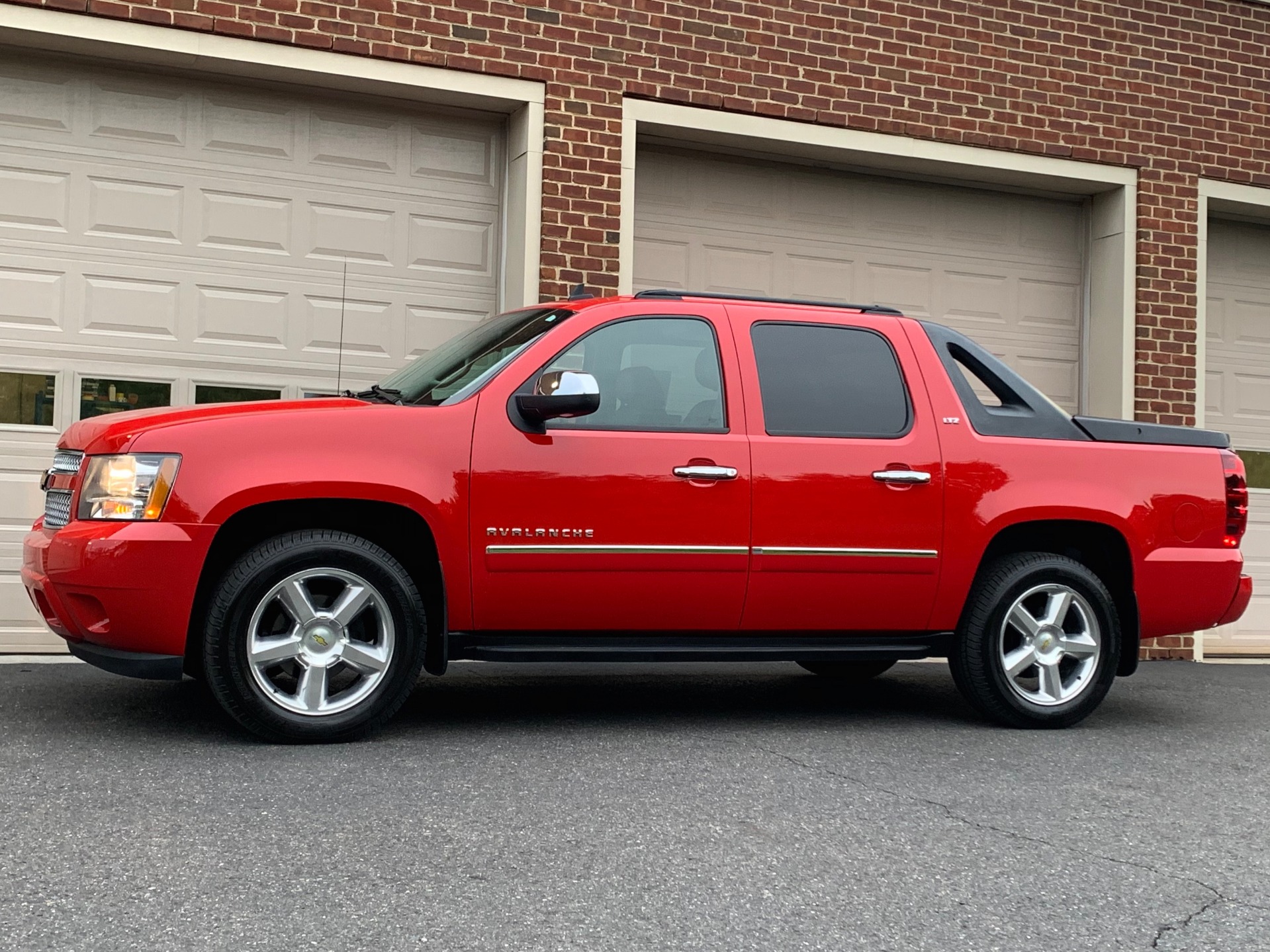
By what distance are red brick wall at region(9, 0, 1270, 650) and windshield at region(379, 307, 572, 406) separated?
2935 mm

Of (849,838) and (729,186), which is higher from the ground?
(729,186)

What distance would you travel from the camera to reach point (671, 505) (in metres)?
5.93

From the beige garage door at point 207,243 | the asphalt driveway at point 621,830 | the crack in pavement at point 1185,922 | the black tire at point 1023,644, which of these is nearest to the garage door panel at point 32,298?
the beige garage door at point 207,243

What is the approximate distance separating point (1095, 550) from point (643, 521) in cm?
239

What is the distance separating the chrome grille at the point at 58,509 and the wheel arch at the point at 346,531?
0.60 m

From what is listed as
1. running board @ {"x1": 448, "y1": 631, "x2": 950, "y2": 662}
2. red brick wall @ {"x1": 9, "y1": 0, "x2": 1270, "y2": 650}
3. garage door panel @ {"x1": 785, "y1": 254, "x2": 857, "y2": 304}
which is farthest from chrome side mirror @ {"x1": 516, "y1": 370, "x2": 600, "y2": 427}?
garage door panel @ {"x1": 785, "y1": 254, "x2": 857, "y2": 304}

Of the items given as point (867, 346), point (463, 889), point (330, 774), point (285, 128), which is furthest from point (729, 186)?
point (463, 889)

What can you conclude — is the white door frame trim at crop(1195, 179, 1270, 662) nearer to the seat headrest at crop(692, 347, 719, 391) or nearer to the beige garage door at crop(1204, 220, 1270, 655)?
the beige garage door at crop(1204, 220, 1270, 655)

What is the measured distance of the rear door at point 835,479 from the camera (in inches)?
241

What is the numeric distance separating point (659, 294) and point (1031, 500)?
192cm

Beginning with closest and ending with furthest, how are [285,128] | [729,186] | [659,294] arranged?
1. [659,294]
2. [285,128]
3. [729,186]

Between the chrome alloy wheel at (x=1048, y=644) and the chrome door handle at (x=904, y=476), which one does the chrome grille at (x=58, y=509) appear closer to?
the chrome door handle at (x=904, y=476)

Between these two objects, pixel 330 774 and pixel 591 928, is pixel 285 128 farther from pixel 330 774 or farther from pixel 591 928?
pixel 591 928

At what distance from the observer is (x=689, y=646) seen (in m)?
6.06
